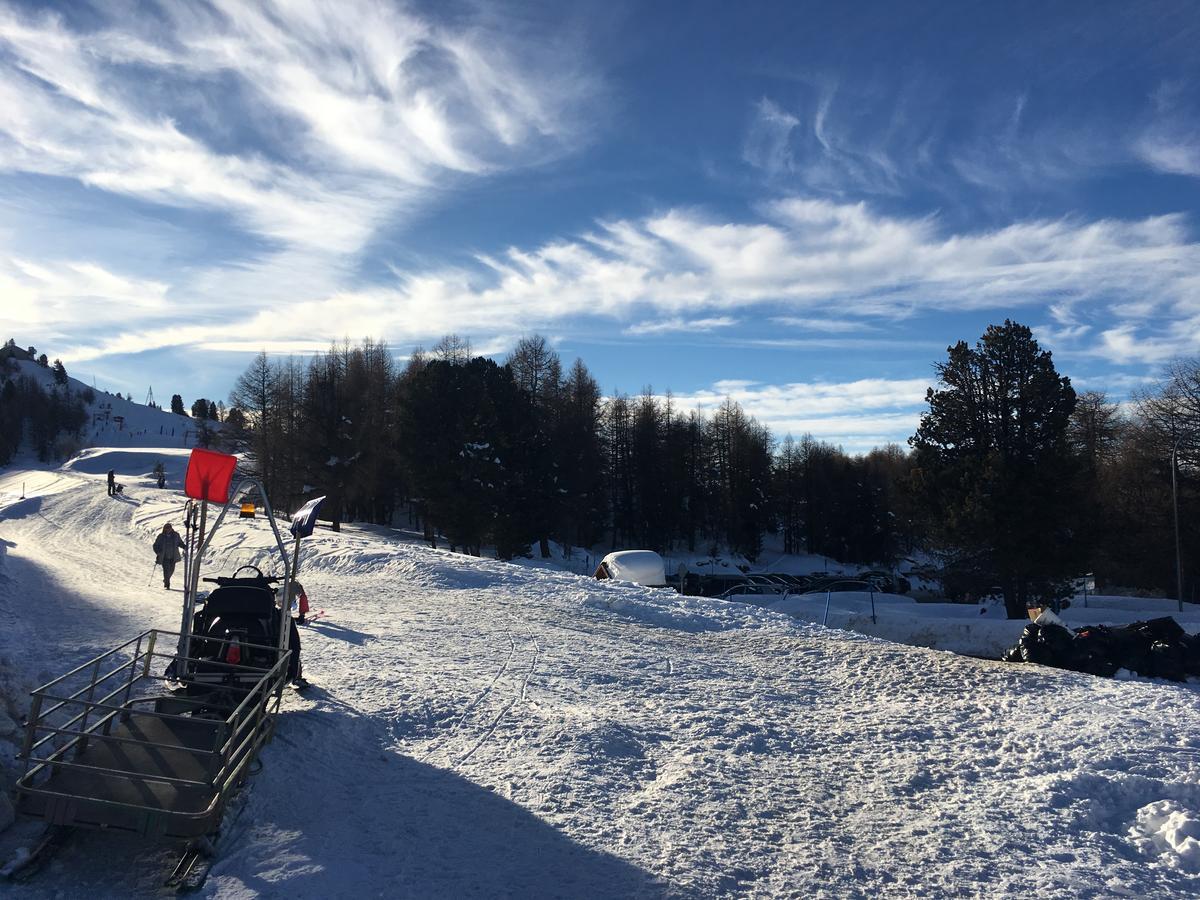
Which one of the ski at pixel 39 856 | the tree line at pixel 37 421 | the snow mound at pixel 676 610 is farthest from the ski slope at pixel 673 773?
the tree line at pixel 37 421

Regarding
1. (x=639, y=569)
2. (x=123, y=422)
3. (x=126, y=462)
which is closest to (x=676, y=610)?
(x=639, y=569)

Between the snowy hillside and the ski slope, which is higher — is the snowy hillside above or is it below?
above

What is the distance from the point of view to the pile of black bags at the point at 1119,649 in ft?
41.2

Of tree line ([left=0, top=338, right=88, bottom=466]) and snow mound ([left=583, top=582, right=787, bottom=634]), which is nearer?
snow mound ([left=583, top=582, right=787, bottom=634])

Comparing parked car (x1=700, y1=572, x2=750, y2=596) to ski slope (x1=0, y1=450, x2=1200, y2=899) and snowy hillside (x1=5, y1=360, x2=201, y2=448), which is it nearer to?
ski slope (x1=0, y1=450, x2=1200, y2=899)

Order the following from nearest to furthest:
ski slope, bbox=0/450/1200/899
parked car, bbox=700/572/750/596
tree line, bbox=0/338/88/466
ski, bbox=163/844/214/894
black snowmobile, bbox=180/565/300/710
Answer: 1. ski, bbox=163/844/214/894
2. ski slope, bbox=0/450/1200/899
3. black snowmobile, bbox=180/565/300/710
4. parked car, bbox=700/572/750/596
5. tree line, bbox=0/338/88/466

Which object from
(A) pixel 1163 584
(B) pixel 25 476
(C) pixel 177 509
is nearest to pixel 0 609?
(C) pixel 177 509

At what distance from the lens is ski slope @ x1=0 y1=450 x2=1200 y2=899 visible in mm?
6086

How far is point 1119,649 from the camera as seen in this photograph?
1312cm

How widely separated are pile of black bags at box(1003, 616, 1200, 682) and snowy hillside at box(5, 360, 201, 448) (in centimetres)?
11588

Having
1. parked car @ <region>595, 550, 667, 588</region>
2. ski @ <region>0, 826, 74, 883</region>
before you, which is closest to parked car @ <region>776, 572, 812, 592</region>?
parked car @ <region>595, 550, 667, 588</region>

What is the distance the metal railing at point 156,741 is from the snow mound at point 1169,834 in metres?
7.54

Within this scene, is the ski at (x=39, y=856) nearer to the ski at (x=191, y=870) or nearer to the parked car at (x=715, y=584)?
the ski at (x=191, y=870)

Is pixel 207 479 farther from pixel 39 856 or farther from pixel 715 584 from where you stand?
pixel 715 584
